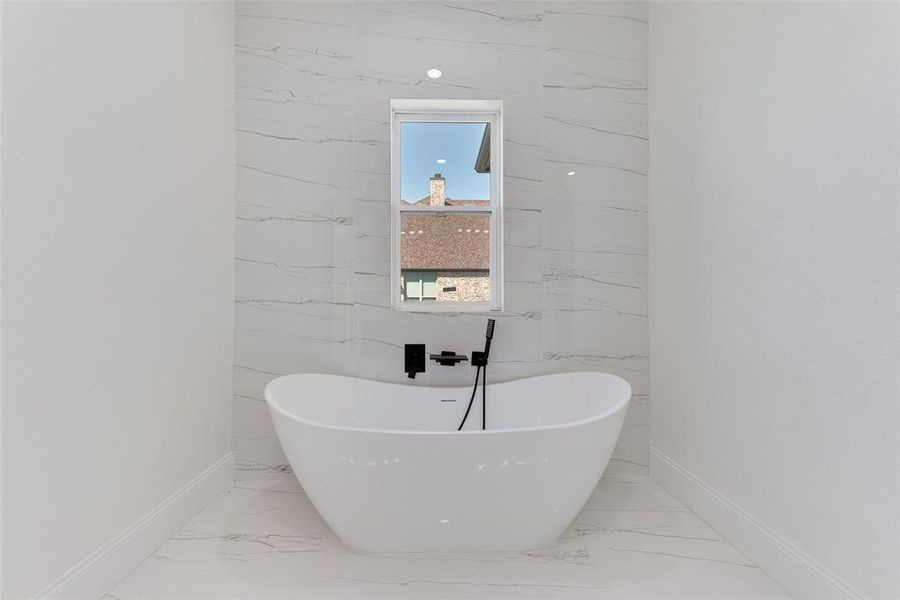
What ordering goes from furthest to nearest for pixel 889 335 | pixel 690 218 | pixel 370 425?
pixel 370 425
pixel 690 218
pixel 889 335

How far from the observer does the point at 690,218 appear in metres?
1.82

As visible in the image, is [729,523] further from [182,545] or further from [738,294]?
[182,545]

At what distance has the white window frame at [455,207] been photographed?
2.20 m

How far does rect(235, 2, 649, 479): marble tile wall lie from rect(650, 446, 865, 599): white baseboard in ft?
1.05

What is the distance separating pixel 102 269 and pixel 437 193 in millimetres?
1493

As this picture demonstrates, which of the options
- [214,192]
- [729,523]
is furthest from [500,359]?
[214,192]

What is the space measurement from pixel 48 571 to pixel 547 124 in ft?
8.10

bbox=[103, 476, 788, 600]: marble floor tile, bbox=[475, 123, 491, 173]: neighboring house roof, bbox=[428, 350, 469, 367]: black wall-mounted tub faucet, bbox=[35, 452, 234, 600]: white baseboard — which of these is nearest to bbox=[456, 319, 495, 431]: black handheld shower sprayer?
bbox=[428, 350, 469, 367]: black wall-mounted tub faucet

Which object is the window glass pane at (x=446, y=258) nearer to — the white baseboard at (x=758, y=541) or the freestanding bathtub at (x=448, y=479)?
the freestanding bathtub at (x=448, y=479)

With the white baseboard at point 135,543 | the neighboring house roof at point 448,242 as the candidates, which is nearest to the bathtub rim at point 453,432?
the white baseboard at point 135,543

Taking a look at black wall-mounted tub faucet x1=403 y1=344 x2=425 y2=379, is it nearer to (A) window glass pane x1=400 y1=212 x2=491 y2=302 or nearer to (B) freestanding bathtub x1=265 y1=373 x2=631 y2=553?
(A) window glass pane x1=400 y1=212 x2=491 y2=302

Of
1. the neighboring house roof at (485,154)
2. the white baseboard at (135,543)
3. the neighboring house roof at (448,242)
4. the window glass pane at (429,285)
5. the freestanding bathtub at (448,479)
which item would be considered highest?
the neighboring house roof at (485,154)

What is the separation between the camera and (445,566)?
4.70 feet

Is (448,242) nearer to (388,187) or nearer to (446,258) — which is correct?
(446,258)
